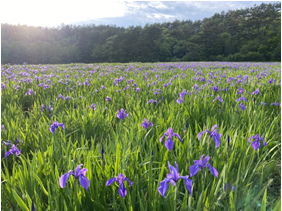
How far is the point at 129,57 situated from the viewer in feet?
174

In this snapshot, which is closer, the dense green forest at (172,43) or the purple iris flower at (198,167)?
the purple iris flower at (198,167)

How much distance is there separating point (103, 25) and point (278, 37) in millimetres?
61671

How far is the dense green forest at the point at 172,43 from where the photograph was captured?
45.8 meters

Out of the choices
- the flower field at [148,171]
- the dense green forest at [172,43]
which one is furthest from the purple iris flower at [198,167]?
→ the dense green forest at [172,43]

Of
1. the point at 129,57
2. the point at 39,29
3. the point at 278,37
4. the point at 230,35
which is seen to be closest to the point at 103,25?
the point at 39,29

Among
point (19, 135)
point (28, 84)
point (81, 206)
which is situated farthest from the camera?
point (28, 84)

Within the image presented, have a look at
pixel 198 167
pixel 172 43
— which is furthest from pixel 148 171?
pixel 172 43

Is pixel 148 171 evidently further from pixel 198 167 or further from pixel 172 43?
pixel 172 43

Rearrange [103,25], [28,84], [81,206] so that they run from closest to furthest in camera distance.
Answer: [81,206] → [28,84] → [103,25]

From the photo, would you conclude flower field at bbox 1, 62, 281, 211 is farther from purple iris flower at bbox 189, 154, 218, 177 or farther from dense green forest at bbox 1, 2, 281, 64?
dense green forest at bbox 1, 2, 281, 64

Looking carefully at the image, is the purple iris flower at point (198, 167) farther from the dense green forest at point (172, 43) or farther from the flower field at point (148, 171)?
the dense green forest at point (172, 43)

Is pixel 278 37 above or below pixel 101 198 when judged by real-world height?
above

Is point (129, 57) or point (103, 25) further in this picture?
point (103, 25)

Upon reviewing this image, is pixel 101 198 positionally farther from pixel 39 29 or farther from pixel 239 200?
pixel 39 29
